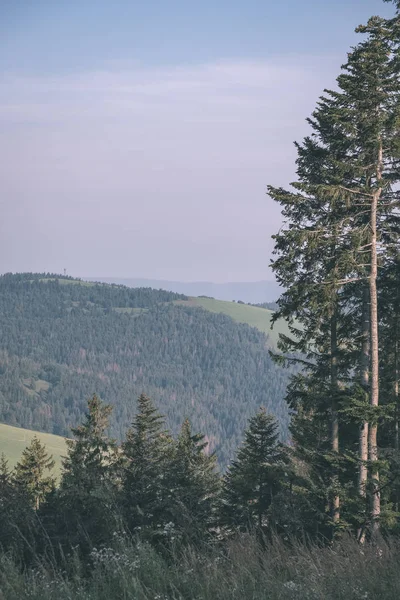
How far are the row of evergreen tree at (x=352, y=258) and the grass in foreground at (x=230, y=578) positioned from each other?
7732 millimetres

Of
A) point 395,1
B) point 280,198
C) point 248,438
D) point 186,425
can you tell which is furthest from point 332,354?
point 186,425

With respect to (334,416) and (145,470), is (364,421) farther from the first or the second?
(145,470)

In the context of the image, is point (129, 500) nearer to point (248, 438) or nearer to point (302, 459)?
point (248, 438)

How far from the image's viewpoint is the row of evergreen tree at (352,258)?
15.5 meters

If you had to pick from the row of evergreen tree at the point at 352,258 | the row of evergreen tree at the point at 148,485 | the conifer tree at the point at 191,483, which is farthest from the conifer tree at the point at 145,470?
the row of evergreen tree at the point at 352,258

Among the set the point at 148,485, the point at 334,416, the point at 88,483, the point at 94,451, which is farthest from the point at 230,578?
the point at 94,451

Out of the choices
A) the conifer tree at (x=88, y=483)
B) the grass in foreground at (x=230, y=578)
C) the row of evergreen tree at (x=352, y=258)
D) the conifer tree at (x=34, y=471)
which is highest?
the row of evergreen tree at (x=352, y=258)

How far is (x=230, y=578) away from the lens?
6.52 metres

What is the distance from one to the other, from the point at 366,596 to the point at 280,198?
12.7m

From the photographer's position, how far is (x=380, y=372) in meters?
21.9

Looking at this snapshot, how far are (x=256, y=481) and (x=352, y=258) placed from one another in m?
19.1

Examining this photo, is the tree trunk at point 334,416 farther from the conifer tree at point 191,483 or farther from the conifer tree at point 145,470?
the conifer tree at point 145,470

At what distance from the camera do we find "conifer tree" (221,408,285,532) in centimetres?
3078

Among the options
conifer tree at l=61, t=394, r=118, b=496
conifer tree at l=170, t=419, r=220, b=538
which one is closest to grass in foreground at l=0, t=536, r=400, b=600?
conifer tree at l=170, t=419, r=220, b=538
